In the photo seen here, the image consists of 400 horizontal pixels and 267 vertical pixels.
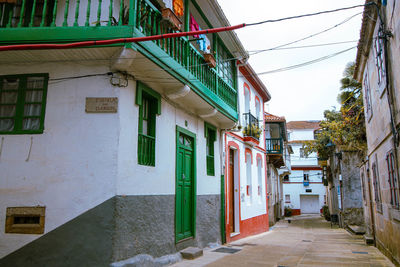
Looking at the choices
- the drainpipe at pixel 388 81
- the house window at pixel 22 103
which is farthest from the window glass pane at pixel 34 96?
the drainpipe at pixel 388 81

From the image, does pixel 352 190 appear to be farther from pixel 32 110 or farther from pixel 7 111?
pixel 7 111

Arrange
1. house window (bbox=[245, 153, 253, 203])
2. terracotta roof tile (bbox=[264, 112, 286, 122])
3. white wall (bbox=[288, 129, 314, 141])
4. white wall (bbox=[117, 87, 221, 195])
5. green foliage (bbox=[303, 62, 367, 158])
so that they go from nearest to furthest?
1. white wall (bbox=[117, 87, 221, 195])
2. house window (bbox=[245, 153, 253, 203])
3. green foliage (bbox=[303, 62, 367, 158])
4. terracotta roof tile (bbox=[264, 112, 286, 122])
5. white wall (bbox=[288, 129, 314, 141])

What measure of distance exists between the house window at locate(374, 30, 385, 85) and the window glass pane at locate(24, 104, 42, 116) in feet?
24.0

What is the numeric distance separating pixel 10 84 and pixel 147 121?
281 centimetres

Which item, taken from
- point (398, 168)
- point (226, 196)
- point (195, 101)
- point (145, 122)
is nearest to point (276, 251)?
point (226, 196)

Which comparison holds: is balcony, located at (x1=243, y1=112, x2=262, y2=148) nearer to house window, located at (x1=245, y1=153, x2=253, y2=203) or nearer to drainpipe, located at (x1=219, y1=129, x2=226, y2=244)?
house window, located at (x1=245, y1=153, x2=253, y2=203)

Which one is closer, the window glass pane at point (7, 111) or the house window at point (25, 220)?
the house window at point (25, 220)

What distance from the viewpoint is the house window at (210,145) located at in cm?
1034

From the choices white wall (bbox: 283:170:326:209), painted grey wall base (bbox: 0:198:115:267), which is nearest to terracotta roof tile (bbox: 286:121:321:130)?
white wall (bbox: 283:170:326:209)

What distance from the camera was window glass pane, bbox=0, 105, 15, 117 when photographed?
20.9 feet

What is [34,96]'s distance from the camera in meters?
6.36

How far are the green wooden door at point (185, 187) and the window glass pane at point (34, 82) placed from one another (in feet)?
11.0

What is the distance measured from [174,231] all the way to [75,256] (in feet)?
8.51

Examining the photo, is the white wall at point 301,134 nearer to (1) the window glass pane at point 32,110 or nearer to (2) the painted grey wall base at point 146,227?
(2) the painted grey wall base at point 146,227
